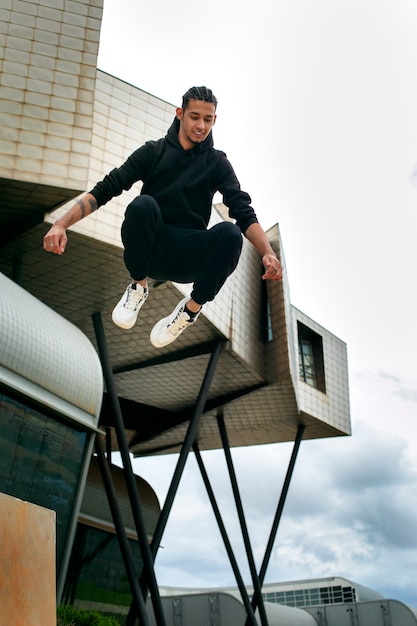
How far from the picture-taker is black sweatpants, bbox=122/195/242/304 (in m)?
4.67

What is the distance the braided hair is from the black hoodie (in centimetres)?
42

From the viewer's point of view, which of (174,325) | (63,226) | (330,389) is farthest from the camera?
(330,389)

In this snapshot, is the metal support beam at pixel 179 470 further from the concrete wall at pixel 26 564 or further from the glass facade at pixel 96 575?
the concrete wall at pixel 26 564

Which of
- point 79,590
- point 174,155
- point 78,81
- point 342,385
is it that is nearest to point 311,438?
point 342,385

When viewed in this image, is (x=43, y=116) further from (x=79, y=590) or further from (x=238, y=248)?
(x=79, y=590)

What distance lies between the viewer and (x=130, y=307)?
5.89m

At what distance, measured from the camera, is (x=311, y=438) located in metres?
34.4

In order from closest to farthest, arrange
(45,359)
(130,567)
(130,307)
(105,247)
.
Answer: (130,307) → (45,359) → (105,247) → (130,567)

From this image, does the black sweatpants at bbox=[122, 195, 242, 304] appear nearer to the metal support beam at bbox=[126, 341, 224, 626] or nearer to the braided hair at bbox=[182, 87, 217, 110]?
the braided hair at bbox=[182, 87, 217, 110]

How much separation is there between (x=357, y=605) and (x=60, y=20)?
1475 inches

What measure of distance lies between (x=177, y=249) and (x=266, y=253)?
63 centimetres

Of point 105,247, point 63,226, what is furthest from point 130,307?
point 105,247

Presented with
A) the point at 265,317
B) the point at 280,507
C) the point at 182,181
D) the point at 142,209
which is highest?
the point at 265,317

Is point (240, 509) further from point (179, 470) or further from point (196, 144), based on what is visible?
point (196, 144)
